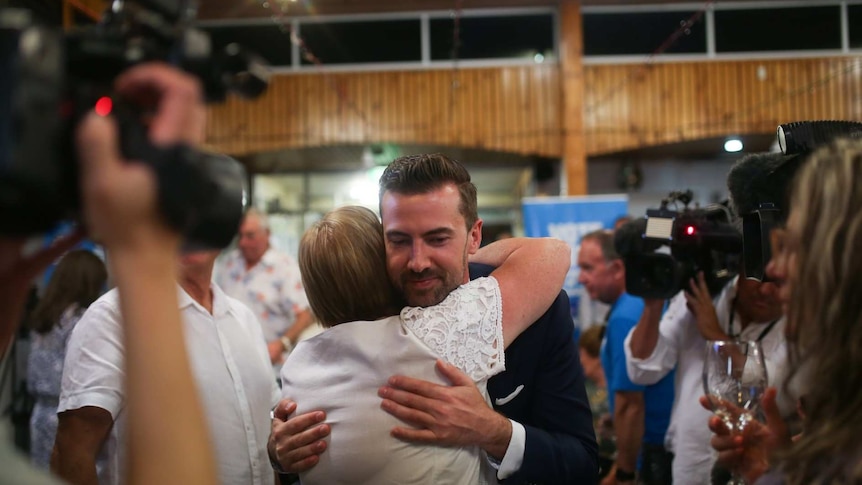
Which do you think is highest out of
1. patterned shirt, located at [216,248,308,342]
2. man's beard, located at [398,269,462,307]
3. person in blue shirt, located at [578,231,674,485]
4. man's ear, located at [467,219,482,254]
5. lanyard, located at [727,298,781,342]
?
man's ear, located at [467,219,482,254]

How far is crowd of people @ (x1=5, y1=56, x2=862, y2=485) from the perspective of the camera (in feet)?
2.10

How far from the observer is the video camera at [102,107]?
0.56 metres

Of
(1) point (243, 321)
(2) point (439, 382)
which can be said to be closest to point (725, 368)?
(2) point (439, 382)

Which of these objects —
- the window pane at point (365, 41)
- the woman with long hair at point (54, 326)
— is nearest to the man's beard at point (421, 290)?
the woman with long hair at point (54, 326)

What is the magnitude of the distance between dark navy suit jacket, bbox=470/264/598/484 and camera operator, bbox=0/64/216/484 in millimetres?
908

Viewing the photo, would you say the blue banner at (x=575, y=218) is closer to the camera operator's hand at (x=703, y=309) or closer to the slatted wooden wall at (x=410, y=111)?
the slatted wooden wall at (x=410, y=111)

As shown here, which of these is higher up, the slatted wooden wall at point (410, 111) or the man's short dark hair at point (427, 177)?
the slatted wooden wall at point (410, 111)

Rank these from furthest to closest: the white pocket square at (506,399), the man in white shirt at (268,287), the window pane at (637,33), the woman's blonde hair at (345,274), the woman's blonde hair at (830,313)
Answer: the window pane at (637,33) < the man in white shirt at (268,287) < the white pocket square at (506,399) < the woman's blonde hair at (345,274) < the woman's blonde hair at (830,313)

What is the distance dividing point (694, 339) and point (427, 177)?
1.18m

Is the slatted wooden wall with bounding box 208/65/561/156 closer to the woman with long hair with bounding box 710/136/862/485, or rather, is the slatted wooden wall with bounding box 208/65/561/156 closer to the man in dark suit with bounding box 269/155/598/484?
the man in dark suit with bounding box 269/155/598/484

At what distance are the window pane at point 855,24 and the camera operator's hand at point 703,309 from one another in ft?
24.9

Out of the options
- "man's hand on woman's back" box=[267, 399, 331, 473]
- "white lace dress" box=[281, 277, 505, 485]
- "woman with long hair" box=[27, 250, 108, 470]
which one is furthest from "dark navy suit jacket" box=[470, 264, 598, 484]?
"woman with long hair" box=[27, 250, 108, 470]

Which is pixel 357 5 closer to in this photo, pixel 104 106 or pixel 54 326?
pixel 54 326

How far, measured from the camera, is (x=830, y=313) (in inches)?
33.5
